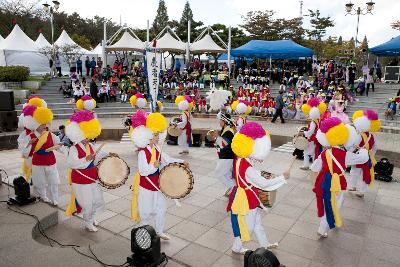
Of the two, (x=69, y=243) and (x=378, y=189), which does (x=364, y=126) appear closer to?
(x=378, y=189)

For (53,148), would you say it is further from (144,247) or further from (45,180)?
(144,247)

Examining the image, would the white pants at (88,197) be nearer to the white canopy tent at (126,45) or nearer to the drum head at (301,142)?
the drum head at (301,142)

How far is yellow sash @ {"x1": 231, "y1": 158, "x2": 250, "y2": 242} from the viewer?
14.2 feet

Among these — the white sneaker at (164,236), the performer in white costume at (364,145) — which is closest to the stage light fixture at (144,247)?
the white sneaker at (164,236)

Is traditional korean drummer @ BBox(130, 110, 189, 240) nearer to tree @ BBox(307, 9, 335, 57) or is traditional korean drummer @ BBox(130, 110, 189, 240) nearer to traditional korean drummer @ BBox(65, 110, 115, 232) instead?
traditional korean drummer @ BBox(65, 110, 115, 232)

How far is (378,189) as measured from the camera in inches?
309

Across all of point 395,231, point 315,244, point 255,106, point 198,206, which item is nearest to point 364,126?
point 395,231

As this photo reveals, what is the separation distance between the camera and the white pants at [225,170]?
6.69 metres

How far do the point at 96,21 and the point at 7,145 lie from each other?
41.5 metres

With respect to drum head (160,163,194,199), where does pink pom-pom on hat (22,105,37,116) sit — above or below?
above

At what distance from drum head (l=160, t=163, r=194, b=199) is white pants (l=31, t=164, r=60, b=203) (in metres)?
2.78

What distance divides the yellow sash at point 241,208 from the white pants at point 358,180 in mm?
4031

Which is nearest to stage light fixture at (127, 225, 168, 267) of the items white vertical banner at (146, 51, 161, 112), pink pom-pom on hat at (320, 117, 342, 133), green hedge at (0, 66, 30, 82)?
pink pom-pom on hat at (320, 117, 342, 133)

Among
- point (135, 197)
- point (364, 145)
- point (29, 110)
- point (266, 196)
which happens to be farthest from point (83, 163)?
point (364, 145)
